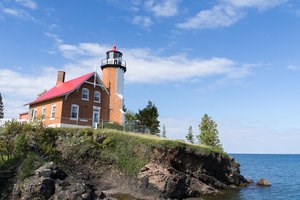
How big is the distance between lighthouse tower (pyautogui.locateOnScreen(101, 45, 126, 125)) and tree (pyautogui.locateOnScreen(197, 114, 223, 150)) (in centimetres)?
1789

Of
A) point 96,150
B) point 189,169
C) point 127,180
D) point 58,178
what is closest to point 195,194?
point 189,169

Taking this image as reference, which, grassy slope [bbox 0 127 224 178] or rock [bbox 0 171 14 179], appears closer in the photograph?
rock [bbox 0 171 14 179]

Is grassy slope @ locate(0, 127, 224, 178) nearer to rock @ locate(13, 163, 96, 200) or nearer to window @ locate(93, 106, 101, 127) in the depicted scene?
rock @ locate(13, 163, 96, 200)

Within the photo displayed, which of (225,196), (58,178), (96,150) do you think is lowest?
(225,196)

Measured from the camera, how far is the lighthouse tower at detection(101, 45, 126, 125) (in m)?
37.3

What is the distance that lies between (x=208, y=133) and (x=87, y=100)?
2287 cm

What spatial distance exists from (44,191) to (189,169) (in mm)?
15220

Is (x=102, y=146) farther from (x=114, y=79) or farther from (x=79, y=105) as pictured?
(x=114, y=79)

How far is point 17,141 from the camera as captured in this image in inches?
Result: 897

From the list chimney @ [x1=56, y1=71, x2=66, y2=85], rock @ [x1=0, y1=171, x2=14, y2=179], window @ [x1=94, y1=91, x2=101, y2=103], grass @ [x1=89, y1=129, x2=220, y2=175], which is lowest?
rock @ [x1=0, y1=171, x2=14, y2=179]

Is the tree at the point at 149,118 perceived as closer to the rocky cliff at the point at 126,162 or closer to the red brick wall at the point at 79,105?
the red brick wall at the point at 79,105

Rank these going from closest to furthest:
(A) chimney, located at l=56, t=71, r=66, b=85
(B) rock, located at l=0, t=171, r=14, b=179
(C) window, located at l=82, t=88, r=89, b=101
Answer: (B) rock, located at l=0, t=171, r=14, b=179 → (C) window, located at l=82, t=88, r=89, b=101 → (A) chimney, located at l=56, t=71, r=66, b=85

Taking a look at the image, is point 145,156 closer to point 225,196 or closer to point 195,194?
point 195,194

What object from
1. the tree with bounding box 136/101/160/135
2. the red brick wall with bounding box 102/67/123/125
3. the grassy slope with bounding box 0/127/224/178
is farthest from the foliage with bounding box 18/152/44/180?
the tree with bounding box 136/101/160/135
